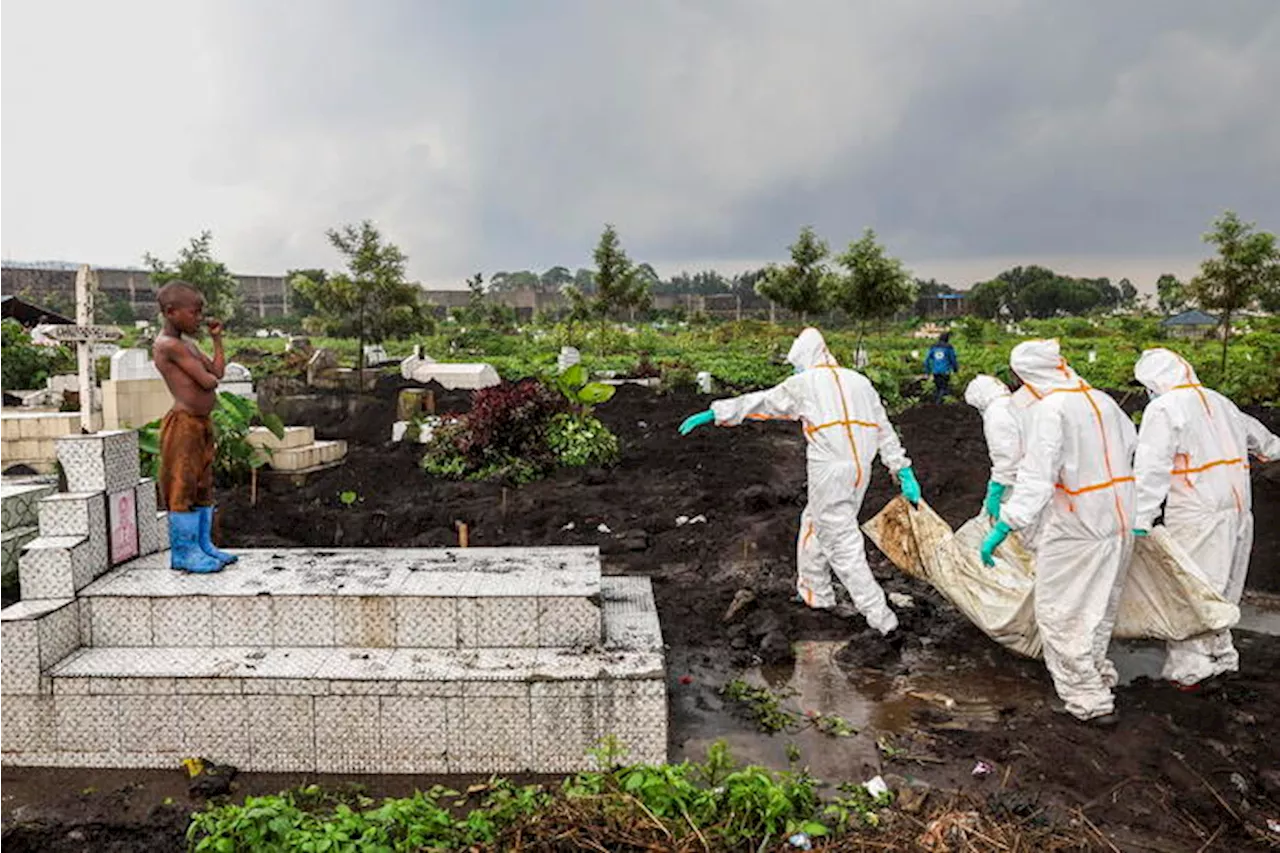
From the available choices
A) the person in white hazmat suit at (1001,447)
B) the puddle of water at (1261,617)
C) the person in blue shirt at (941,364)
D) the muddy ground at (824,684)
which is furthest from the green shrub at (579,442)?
the person in blue shirt at (941,364)

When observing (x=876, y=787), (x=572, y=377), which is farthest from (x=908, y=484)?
(x=572, y=377)

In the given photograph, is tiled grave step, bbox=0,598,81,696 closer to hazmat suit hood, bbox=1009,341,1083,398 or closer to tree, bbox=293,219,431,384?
hazmat suit hood, bbox=1009,341,1083,398

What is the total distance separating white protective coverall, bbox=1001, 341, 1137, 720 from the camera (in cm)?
435

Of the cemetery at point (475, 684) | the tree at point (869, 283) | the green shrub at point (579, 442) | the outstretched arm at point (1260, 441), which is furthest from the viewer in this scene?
the tree at point (869, 283)

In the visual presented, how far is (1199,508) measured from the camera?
5.04 m

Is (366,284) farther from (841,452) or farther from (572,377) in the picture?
(841,452)

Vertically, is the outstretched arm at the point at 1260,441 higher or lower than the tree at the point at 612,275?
lower

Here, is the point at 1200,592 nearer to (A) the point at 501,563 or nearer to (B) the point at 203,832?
(A) the point at 501,563

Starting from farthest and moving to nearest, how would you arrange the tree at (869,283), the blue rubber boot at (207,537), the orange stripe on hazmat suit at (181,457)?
1. the tree at (869,283)
2. the blue rubber boot at (207,537)
3. the orange stripe on hazmat suit at (181,457)

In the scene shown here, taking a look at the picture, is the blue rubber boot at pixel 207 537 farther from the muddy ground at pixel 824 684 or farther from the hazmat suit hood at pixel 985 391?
the hazmat suit hood at pixel 985 391

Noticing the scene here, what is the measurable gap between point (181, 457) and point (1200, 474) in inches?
212

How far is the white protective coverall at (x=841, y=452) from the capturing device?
550 centimetres

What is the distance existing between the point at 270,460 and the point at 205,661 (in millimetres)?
6288

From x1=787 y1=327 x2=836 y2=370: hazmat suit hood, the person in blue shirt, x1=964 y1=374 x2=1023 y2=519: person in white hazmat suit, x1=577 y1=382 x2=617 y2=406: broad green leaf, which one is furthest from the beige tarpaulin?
the person in blue shirt
